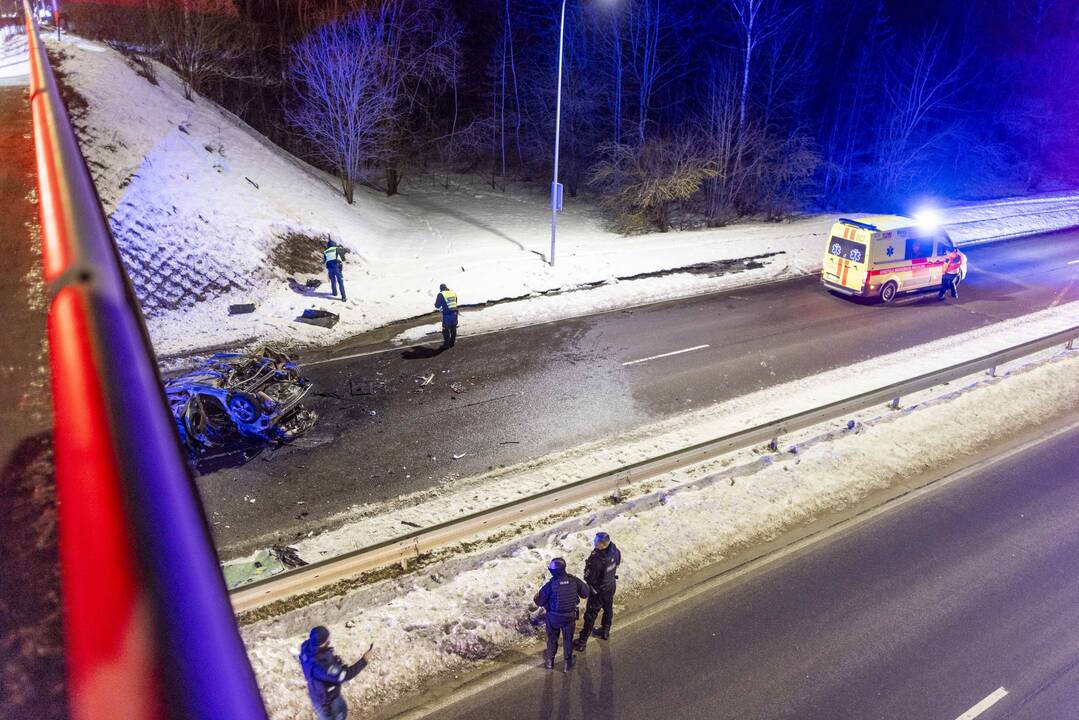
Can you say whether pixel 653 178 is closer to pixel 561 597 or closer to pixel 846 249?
pixel 846 249

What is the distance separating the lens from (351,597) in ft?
23.5

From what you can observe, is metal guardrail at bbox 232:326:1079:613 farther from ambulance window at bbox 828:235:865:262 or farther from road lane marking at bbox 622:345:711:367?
ambulance window at bbox 828:235:865:262

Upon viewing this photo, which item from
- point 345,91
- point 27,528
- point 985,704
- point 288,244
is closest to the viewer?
point 27,528

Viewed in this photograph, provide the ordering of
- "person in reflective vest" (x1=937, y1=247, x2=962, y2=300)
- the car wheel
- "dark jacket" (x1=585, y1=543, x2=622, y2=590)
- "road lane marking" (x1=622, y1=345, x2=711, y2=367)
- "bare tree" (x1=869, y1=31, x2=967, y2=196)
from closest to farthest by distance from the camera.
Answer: "dark jacket" (x1=585, y1=543, x2=622, y2=590) < the car wheel < "road lane marking" (x1=622, y1=345, x2=711, y2=367) < "person in reflective vest" (x1=937, y1=247, x2=962, y2=300) < "bare tree" (x1=869, y1=31, x2=967, y2=196)

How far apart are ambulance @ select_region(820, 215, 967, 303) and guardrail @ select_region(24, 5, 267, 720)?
744 inches

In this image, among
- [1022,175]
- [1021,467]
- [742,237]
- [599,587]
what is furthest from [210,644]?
[1022,175]

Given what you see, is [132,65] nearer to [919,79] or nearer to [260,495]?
[260,495]

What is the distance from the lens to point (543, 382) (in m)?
13.2

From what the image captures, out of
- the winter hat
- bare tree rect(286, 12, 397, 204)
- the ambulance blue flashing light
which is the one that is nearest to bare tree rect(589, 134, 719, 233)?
the ambulance blue flashing light

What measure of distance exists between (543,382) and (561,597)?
7305mm

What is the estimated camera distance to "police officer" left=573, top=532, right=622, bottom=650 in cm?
648

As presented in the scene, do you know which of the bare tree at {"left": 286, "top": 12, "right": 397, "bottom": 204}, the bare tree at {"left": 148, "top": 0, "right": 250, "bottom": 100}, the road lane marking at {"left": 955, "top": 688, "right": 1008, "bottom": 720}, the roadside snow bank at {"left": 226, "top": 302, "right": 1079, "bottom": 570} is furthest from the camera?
the bare tree at {"left": 148, "top": 0, "right": 250, "bottom": 100}

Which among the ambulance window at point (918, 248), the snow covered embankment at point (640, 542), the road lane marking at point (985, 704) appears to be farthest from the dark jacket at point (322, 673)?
Answer: the ambulance window at point (918, 248)

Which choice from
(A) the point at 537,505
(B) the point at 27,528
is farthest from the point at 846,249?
(B) the point at 27,528
